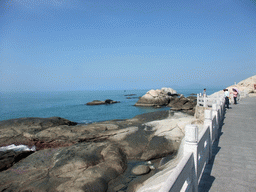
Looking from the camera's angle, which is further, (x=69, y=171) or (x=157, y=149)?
(x=157, y=149)

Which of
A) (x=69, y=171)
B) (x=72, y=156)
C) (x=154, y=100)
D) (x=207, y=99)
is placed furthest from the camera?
(x=154, y=100)

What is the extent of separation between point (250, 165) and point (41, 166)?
11022mm

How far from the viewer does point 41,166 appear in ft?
33.6

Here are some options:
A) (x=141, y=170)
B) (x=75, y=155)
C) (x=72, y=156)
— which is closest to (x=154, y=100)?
(x=75, y=155)

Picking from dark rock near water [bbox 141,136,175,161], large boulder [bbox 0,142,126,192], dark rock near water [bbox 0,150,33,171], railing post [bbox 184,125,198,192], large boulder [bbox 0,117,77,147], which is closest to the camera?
railing post [bbox 184,125,198,192]

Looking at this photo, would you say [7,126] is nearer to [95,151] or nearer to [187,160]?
[95,151]

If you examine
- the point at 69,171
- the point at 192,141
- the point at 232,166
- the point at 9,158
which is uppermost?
the point at 192,141

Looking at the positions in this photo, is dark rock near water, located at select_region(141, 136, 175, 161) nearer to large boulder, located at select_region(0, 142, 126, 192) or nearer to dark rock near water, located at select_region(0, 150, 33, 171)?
large boulder, located at select_region(0, 142, 126, 192)

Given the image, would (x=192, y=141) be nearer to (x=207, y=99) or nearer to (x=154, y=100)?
(x=207, y=99)

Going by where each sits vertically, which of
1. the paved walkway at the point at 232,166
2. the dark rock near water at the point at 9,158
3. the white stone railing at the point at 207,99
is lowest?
the dark rock near water at the point at 9,158

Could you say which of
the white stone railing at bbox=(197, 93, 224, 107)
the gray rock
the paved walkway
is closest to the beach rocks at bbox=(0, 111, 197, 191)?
the gray rock

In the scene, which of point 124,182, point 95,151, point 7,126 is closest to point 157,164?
point 124,182

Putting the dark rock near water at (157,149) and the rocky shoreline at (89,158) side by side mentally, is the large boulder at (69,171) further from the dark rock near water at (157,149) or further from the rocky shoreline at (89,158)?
the dark rock near water at (157,149)

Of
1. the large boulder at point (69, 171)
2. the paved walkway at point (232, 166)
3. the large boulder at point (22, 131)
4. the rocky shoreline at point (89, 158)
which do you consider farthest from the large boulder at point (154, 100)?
the paved walkway at point (232, 166)
